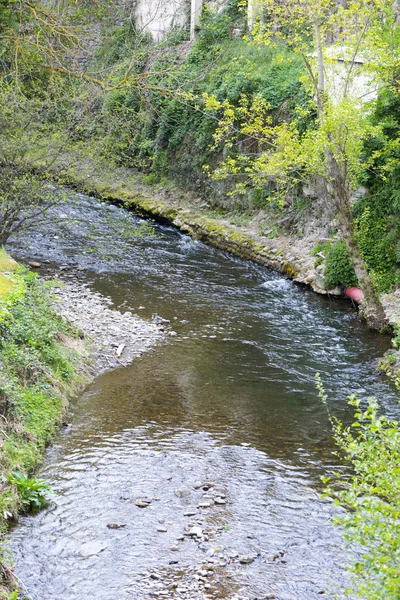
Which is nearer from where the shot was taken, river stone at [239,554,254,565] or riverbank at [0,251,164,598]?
river stone at [239,554,254,565]

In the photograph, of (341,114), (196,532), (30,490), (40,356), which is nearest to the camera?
(196,532)

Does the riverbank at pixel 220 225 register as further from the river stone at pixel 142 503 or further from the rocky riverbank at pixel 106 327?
the river stone at pixel 142 503

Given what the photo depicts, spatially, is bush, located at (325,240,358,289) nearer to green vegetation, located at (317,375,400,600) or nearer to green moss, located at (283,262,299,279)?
green moss, located at (283,262,299,279)

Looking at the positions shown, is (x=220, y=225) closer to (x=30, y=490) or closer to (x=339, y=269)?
(x=339, y=269)

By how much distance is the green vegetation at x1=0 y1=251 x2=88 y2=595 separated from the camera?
8.38 metres

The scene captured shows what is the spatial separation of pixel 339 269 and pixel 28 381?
415 inches

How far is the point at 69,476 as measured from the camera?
9078 millimetres

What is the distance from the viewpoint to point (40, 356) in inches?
452

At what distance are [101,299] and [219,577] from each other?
1132 cm

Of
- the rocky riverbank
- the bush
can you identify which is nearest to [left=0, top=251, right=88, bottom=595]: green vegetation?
the rocky riverbank

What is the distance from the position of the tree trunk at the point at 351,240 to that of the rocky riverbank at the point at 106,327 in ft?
16.5

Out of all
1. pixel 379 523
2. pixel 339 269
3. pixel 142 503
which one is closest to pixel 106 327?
pixel 339 269

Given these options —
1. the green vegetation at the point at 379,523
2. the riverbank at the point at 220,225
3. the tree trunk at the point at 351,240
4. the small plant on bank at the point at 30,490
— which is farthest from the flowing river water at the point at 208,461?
the riverbank at the point at 220,225

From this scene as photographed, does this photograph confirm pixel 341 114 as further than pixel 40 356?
Yes
